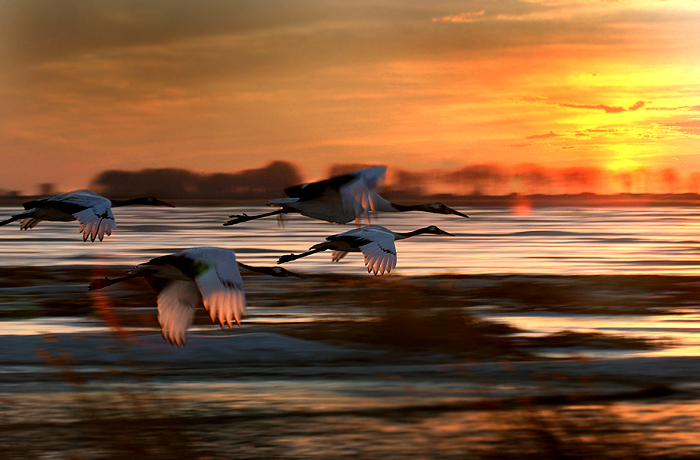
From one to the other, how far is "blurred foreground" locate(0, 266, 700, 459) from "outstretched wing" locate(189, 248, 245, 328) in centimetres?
110

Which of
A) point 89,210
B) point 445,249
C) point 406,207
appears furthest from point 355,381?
point 445,249

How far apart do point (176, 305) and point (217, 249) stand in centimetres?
94

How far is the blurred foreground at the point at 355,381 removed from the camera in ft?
25.9

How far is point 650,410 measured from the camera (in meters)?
8.94

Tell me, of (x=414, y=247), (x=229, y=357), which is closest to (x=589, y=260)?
(x=414, y=247)

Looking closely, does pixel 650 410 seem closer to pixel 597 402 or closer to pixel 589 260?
pixel 597 402

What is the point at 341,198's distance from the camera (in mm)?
11930

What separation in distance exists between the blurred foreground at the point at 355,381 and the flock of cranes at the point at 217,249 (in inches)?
33.5

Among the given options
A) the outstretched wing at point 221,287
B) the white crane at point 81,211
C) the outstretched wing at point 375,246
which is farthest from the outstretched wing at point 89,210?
the outstretched wing at point 375,246

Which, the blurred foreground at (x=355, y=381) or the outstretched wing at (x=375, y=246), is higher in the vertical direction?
the outstretched wing at (x=375, y=246)

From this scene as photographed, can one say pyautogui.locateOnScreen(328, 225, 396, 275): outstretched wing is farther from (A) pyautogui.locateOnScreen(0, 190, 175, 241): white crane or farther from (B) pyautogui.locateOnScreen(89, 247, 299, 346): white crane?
(B) pyautogui.locateOnScreen(89, 247, 299, 346): white crane

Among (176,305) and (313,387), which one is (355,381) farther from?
(176,305)

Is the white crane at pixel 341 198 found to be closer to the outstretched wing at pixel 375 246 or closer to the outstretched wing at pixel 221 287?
the outstretched wing at pixel 375 246

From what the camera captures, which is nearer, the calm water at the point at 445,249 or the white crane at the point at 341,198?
the white crane at the point at 341,198
